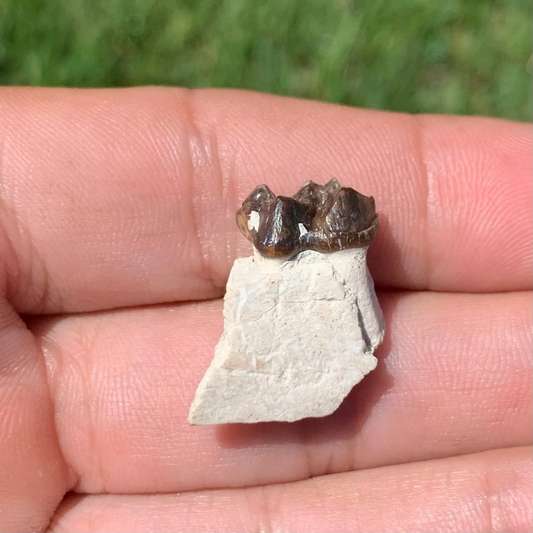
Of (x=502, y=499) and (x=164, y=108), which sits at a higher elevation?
(x=164, y=108)

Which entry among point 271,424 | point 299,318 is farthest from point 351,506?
point 299,318

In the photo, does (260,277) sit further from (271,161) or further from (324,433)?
(324,433)

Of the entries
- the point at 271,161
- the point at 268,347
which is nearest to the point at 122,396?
the point at 268,347

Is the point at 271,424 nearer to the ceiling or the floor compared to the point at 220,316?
nearer to the floor

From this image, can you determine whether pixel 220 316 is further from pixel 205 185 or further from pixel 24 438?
pixel 24 438

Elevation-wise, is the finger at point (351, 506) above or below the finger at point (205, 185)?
below

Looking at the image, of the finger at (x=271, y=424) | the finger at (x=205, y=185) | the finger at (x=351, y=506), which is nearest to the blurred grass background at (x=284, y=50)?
the finger at (x=205, y=185)

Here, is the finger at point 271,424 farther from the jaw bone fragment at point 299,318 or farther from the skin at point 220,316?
the jaw bone fragment at point 299,318
